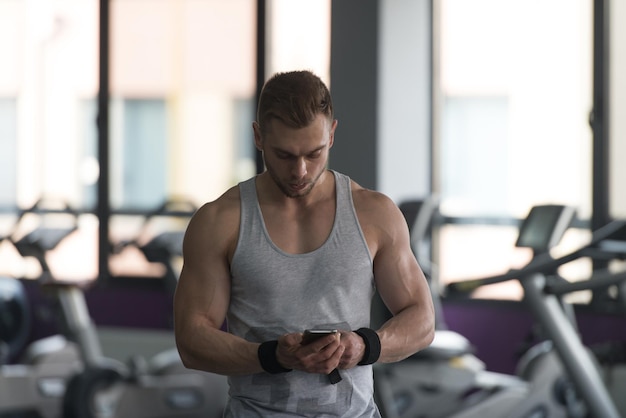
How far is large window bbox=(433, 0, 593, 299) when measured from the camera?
4773 mm

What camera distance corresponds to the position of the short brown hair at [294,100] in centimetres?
174

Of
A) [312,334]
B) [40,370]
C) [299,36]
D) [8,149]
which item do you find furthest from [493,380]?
[8,149]

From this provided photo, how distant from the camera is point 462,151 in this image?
16.9ft

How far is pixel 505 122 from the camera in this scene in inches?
196

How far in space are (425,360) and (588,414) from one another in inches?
33.2

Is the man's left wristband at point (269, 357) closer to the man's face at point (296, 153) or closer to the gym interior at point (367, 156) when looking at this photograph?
the man's face at point (296, 153)

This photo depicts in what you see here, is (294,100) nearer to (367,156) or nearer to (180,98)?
(367,156)

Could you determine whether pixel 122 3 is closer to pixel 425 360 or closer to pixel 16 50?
pixel 16 50

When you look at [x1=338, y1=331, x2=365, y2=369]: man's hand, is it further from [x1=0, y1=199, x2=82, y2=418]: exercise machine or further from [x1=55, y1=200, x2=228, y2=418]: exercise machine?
[x1=0, y1=199, x2=82, y2=418]: exercise machine

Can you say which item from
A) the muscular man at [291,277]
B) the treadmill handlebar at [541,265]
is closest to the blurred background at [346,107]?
the treadmill handlebar at [541,265]

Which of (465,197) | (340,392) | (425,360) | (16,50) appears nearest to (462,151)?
(465,197)

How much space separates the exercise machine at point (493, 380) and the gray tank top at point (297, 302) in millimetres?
1846

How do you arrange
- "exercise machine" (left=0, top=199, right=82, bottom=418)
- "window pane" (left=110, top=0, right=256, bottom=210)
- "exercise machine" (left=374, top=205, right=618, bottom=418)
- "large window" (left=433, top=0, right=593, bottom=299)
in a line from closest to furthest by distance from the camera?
"exercise machine" (left=374, top=205, right=618, bottom=418) → "large window" (left=433, top=0, right=593, bottom=299) → "exercise machine" (left=0, top=199, right=82, bottom=418) → "window pane" (left=110, top=0, right=256, bottom=210)

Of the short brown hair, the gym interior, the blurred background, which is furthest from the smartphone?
the blurred background
